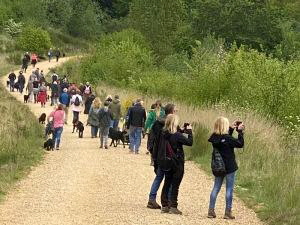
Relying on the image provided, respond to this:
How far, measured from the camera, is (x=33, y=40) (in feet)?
238

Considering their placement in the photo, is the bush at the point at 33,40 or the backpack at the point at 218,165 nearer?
the backpack at the point at 218,165

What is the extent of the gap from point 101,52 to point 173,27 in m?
14.7

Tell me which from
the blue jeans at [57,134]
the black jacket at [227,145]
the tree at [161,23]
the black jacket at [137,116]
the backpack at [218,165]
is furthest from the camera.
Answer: the tree at [161,23]

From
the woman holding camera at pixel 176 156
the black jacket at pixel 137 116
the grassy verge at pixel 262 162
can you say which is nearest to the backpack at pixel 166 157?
the woman holding camera at pixel 176 156

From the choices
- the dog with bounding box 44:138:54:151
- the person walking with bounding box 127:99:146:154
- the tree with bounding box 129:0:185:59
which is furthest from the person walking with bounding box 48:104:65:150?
the tree with bounding box 129:0:185:59

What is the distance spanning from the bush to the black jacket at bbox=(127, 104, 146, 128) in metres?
51.3

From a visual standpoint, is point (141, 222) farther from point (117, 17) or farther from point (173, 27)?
point (117, 17)

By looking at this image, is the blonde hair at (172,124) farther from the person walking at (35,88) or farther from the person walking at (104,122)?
the person walking at (35,88)

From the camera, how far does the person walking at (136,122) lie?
74.6 ft

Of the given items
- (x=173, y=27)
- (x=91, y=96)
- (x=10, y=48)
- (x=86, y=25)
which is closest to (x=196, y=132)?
(x=91, y=96)

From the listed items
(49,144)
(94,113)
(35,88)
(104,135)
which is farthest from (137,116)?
(35,88)

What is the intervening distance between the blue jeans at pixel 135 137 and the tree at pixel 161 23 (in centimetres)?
4000

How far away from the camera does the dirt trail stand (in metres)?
12.5

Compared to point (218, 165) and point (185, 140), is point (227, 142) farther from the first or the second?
point (185, 140)
